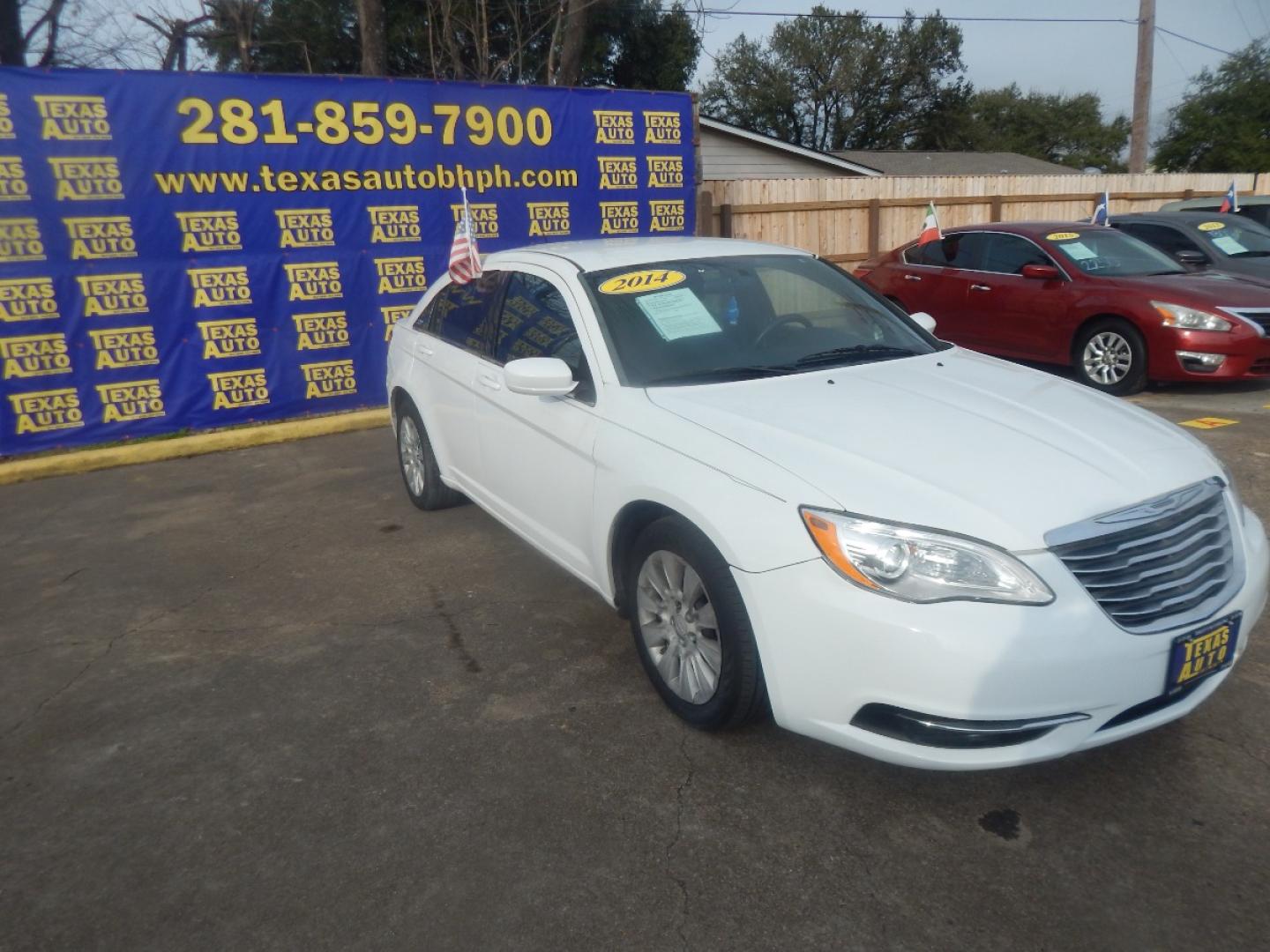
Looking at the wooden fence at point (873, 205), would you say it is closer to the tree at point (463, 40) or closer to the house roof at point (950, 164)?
the tree at point (463, 40)

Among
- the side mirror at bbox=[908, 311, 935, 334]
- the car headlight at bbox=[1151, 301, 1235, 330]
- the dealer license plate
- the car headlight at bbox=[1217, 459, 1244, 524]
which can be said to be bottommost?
the dealer license plate

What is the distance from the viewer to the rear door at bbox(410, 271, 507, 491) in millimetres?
4730

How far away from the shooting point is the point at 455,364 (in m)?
4.90

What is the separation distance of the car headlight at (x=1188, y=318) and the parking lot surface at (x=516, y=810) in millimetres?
4842

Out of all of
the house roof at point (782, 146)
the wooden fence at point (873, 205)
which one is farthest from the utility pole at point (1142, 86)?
the house roof at point (782, 146)

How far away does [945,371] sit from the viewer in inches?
149

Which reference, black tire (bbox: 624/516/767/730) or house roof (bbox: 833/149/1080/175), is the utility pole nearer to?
house roof (bbox: 833/149/1080/175)

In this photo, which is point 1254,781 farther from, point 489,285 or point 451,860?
point 489,285

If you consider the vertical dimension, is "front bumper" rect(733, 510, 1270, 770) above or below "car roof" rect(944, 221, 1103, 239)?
below

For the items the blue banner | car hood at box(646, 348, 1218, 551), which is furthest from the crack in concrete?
the blue banner

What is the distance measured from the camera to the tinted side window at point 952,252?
9.47 metres

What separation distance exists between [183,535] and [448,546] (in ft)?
5.92

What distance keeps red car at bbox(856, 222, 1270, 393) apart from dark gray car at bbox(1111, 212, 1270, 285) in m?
1.50

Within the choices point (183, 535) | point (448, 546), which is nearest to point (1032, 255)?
point (448, 546)
